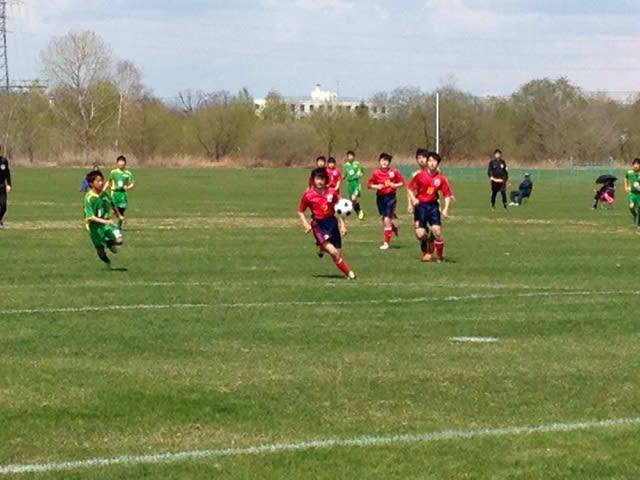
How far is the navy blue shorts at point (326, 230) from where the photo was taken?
778 inches

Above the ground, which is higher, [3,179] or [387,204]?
[3,179]

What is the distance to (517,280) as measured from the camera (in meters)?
19.6

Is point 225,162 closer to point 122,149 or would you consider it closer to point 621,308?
point 122,149

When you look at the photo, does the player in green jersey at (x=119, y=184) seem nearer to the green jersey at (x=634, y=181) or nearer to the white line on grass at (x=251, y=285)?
the green jersey at (x=634, y=181)

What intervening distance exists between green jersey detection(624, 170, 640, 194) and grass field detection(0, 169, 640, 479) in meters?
8.43

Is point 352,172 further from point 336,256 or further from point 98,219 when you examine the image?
point 336,256

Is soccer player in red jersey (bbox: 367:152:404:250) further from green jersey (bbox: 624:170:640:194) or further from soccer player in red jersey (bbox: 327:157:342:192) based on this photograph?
green jersey (bbox: 624:170:640:194)

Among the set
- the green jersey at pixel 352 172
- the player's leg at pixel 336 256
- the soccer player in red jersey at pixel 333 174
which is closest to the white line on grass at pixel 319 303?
the player's leg at pixel 336 256

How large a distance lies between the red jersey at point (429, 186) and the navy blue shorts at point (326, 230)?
11.1 feet

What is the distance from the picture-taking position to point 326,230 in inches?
779

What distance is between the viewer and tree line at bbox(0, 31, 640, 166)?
118750 mm

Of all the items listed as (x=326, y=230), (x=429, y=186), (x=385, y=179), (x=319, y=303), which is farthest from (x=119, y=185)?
(x=319, y=303)

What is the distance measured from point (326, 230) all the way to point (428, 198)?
11.7 ft

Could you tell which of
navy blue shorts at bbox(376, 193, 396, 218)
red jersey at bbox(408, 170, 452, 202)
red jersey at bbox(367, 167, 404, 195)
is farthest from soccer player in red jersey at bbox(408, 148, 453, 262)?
red jersey at bbox(367, 167, 404, 195)
